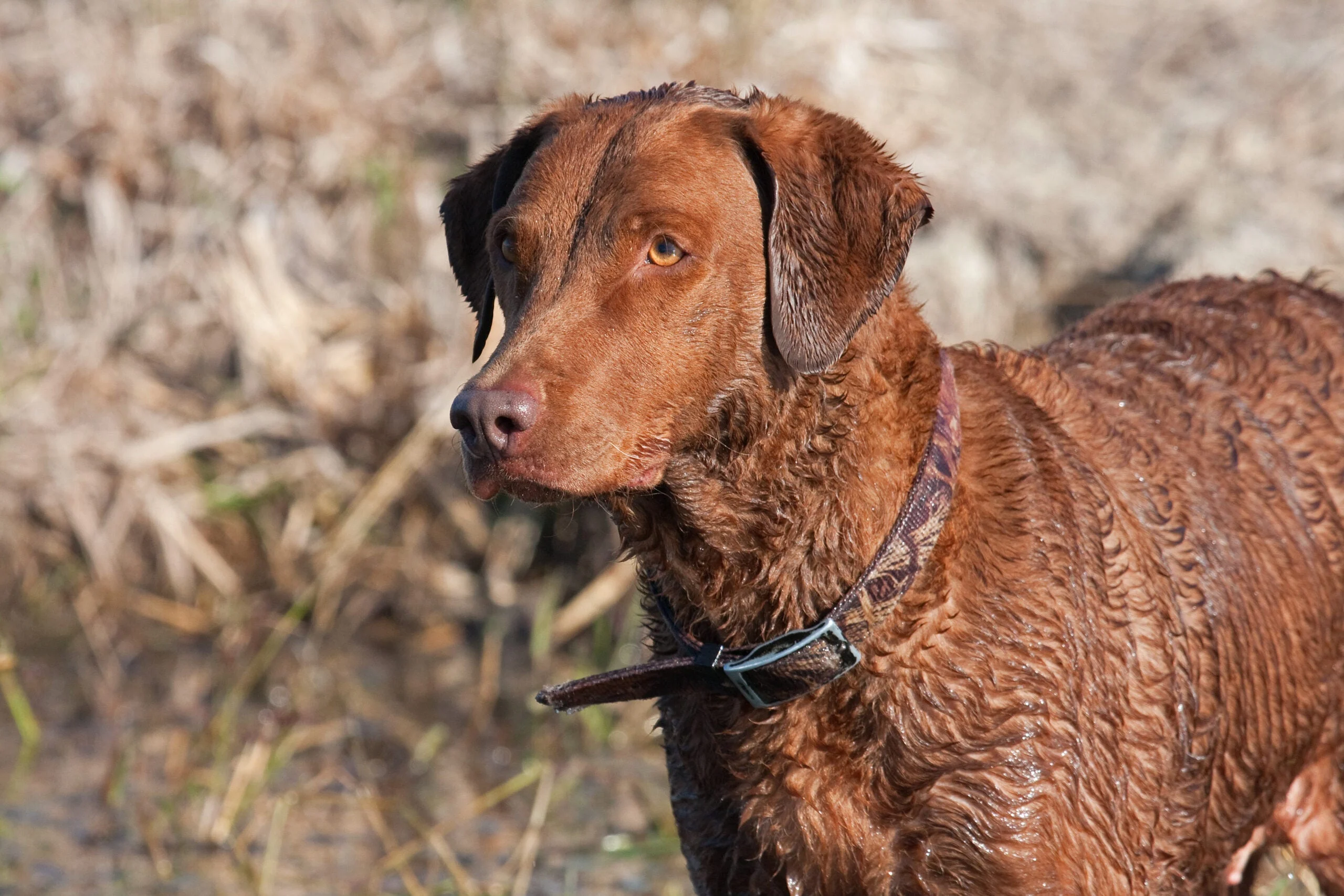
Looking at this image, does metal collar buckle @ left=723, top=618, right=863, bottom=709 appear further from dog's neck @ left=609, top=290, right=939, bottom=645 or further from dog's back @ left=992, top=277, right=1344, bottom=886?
dog's back @ left=992, top=277, right=1344, bottom=886

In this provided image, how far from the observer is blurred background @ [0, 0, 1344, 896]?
680 centimetres

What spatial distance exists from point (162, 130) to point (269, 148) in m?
0.55

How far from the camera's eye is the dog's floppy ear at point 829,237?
3.24 m

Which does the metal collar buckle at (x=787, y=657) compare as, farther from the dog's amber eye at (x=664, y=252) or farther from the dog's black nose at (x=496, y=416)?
the dog's amber eye at (x=664, y=252)

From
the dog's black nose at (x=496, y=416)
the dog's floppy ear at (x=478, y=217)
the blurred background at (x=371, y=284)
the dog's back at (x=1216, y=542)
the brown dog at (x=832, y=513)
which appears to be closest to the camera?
the dog's black nose at (x=496, y=416)

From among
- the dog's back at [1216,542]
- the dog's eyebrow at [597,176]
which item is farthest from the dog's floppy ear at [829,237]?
the dog's back at [1216,542]

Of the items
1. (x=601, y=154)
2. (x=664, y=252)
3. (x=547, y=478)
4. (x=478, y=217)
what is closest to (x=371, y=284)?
(x=478, y=217)

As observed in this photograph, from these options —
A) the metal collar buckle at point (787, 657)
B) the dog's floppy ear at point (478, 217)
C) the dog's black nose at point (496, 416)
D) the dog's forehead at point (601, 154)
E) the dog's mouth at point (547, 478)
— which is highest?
the dog's forehead at point (601, 154)

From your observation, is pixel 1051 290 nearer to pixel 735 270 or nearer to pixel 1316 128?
pixel 1316 128

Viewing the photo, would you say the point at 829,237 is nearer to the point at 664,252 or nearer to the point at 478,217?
the point at 664,252

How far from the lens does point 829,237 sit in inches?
130

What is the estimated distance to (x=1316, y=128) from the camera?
799 centimetres

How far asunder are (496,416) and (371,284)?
16.8 ft

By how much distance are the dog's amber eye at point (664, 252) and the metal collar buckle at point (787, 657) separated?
2.40 ft
